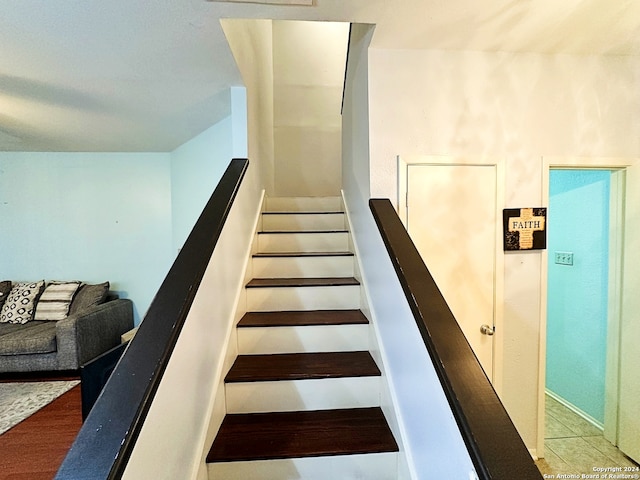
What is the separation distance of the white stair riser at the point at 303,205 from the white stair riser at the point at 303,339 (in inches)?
62.0

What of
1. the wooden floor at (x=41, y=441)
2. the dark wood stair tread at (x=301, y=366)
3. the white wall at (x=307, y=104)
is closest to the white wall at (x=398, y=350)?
the dark wood stair tread at (x=301, y=366)

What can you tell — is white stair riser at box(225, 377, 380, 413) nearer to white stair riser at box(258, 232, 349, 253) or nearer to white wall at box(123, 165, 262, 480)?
white wall at box(123, 165, 262, 480)

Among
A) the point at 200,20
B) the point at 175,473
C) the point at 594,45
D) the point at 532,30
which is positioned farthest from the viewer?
the point at 594,45

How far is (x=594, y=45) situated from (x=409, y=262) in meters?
Result: 1.84

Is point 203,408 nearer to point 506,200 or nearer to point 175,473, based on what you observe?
point 175,473

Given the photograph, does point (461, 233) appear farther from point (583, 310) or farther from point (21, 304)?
point (21, 304)

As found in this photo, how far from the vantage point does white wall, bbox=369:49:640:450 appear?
1.90 meters

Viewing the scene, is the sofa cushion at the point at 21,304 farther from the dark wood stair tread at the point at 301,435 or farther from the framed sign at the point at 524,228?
the framed sign at the point at 524,228

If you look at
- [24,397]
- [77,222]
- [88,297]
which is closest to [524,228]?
[24,397]

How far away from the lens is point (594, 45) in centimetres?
190

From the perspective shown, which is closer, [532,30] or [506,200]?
[532,30]

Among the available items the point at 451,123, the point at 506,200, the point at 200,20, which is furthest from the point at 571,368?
the point at 200,20

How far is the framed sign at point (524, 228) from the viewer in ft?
6.57

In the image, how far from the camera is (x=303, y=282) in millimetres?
2197
